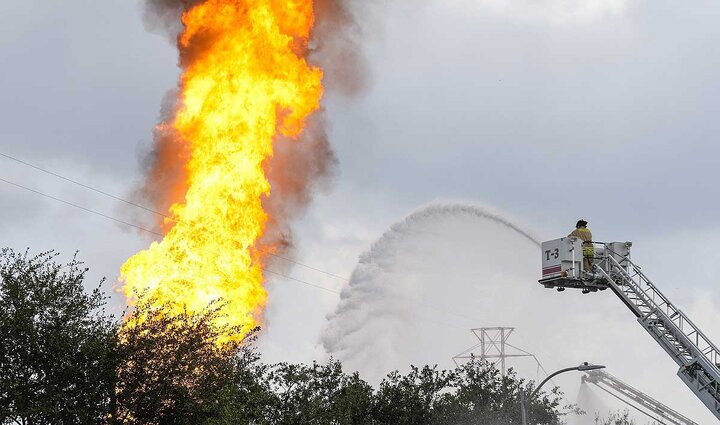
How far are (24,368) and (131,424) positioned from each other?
4502 mm

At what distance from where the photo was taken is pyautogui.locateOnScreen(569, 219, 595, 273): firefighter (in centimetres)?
4497

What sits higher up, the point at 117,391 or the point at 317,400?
the point at 317,400

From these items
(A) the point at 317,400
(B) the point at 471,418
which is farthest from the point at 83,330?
(B) the point at 471,418

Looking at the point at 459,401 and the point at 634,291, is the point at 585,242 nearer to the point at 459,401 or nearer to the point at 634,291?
the point at 634,291

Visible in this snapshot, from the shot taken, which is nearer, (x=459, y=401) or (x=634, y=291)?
(x=634, y=291)

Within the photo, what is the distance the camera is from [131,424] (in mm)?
37906

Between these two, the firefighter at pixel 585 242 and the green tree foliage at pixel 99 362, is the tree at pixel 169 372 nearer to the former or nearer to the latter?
the green tree foliage at pixel 99 362

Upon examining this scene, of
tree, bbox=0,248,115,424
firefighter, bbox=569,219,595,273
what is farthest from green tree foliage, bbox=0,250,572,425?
firefighter, bbox=569,219,595,273

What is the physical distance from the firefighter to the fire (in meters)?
15.4

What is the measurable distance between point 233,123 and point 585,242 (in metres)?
18.3

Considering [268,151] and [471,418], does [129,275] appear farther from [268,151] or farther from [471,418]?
[471,418]

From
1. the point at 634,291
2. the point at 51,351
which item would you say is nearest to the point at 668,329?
the point at 634,291

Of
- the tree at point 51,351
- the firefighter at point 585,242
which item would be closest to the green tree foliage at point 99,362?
the tree at point 51,351

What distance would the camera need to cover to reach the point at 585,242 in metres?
45.0
